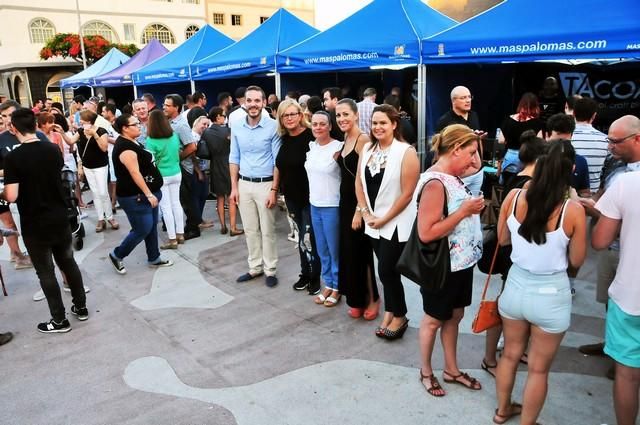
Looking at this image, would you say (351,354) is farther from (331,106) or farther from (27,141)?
(331,106)

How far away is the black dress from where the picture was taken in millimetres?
3709

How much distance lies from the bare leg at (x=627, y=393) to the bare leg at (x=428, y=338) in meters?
0.90

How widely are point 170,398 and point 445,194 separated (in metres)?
2.06

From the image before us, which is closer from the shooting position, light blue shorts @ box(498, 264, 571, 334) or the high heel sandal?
light blue shorts @ box(498, 264, 571, 334)

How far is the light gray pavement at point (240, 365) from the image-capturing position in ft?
9.10

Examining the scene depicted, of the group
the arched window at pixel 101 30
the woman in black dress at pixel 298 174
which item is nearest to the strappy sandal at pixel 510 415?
the woman in black dress at pixel 298 174

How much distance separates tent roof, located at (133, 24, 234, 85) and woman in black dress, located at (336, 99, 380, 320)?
27.0 ft

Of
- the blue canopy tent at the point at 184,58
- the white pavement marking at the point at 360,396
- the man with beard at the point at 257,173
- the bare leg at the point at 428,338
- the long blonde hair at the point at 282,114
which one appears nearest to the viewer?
the white pavement marking at the point at 360,396

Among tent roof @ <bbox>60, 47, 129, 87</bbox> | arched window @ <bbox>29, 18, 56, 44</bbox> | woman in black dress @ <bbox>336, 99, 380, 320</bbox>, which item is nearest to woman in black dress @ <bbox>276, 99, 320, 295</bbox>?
woman in black dress @ <bbox>336, 99, 380, 320</bbox>

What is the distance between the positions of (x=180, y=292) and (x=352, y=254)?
1.86 m

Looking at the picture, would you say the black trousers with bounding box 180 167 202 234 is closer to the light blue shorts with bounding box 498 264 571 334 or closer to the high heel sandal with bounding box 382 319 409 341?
the high heel sandal with bounding box 382 319 409 341

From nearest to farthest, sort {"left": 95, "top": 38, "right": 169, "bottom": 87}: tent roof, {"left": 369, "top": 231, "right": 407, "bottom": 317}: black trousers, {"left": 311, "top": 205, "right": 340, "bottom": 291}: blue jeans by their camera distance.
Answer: {"left": 369, "top": 231, "right": 407, "bottom": 317}: black trousers
{"left": 311, "top": 205, "right": 340, "bottom": 291}: blue jeans
{"left": 95, "top": 38, "right": 169, "bottom": 87}: tent roof

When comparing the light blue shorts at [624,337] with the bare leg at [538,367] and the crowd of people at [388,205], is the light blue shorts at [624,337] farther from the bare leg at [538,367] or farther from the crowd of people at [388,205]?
the bare leg at [538,367]

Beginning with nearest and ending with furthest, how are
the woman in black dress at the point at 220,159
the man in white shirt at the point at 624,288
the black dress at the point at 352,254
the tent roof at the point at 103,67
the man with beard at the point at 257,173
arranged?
the man in white shirt at the point at 624,288 → the black dress at the point at 352,254 → the man with beard at the point at 257,173 → the woman in black dress at the point at 220,159 → the tent roof at the point at 103,67
